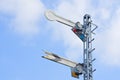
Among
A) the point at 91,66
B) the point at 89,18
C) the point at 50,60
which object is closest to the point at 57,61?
the point at 50,60

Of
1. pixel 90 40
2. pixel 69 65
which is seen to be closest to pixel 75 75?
pixel 69 65

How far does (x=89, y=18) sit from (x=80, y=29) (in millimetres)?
891

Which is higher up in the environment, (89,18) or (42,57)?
(89,18)

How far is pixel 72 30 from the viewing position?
90.2ft

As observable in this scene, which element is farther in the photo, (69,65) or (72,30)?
(72,30)

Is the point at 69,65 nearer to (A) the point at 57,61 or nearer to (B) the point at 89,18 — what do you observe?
(A) the point at 57,61

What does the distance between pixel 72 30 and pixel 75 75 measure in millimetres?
3199

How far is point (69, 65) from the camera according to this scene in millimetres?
25641

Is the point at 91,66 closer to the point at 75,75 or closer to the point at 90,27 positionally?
the point at 75,75

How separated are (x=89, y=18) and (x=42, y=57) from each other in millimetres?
4448

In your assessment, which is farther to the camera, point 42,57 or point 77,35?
point 77,35

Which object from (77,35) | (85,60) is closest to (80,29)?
(77,35)

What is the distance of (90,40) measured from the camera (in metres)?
26.4

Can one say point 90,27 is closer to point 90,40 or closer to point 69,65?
point 90,40
